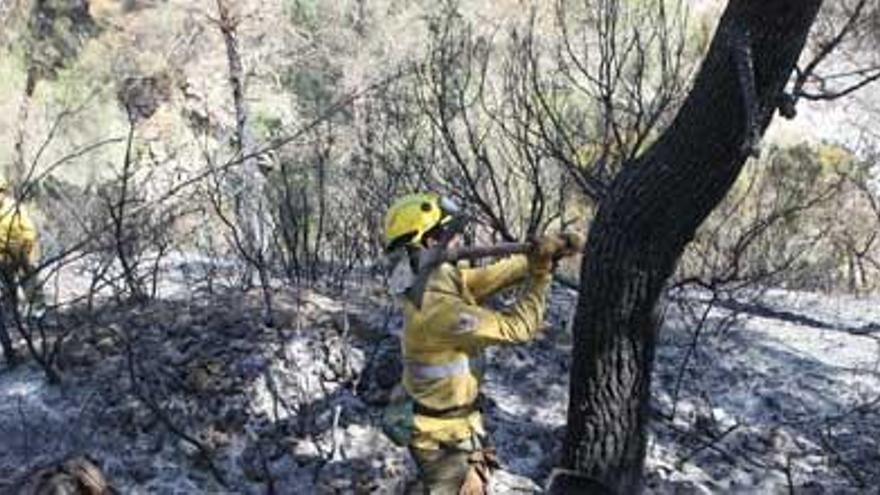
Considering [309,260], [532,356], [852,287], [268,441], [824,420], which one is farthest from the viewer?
[852,287]

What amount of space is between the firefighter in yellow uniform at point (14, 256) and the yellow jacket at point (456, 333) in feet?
8.29

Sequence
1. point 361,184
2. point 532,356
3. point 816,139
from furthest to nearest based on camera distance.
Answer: point 816,139 → point 361,184 → point 532,356

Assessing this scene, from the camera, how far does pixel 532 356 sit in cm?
639

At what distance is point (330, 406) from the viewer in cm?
573

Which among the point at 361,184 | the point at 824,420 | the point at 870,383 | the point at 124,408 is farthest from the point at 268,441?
the point at 361,184

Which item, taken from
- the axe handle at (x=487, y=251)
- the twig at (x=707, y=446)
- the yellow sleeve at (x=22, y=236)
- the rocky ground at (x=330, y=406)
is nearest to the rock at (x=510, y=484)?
the rocky ground at (x=330, y=406)

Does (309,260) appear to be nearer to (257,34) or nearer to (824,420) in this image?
(824,420)

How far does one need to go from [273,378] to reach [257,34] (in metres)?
18.3

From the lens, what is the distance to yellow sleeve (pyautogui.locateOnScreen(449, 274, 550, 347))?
159 inches

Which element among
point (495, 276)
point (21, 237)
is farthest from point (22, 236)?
point (495, 276)

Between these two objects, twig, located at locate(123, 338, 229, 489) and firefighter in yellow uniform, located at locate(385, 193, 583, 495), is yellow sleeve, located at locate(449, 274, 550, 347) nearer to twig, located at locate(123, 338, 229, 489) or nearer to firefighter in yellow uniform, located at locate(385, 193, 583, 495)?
firefighter in yellow uniform, located at locate(385, 193, 583, 495)

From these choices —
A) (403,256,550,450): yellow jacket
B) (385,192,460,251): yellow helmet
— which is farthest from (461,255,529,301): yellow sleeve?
(385,192,460,251): yellow helmet

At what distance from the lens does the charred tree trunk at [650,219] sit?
387 centimetres

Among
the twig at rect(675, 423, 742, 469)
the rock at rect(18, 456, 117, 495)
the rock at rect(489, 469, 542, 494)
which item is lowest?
the rock at rect(489, 469, 542, 494)
